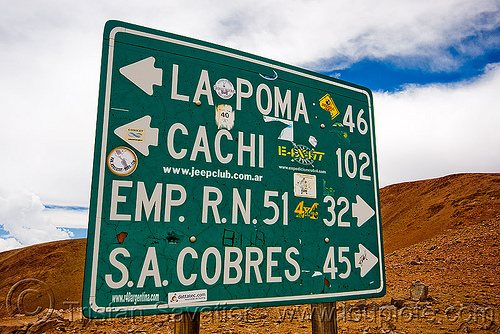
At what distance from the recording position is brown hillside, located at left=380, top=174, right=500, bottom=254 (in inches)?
770

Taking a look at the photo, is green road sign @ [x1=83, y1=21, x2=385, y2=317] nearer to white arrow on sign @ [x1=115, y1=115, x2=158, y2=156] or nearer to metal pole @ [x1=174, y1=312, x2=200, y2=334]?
white arrow on sign @ [x1=115, y1=115, x2=158, y2=156]

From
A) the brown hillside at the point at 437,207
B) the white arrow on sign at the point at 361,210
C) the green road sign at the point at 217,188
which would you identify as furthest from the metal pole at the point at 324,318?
the brown hillside at the point at 437,207

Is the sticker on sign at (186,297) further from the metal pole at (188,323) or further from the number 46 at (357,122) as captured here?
the number 46 at (357,122)

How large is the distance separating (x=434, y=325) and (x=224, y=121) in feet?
16.9

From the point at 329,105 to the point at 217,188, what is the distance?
1.45m

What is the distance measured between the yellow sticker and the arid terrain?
2.23m

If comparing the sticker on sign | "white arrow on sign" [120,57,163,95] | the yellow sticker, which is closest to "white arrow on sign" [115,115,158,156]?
"white arrow on sign" [120,57,163,95]

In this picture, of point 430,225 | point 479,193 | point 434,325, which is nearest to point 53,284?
point 434,325

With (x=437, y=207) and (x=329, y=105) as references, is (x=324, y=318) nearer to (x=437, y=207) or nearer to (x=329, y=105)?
(x=329, y=105)

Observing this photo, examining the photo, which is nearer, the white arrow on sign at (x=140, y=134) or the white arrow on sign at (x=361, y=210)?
the white arrow on sign at (x=140, y=134)

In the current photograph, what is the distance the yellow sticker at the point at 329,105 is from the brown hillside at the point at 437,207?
53.6 ft

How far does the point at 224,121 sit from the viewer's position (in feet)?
8.80

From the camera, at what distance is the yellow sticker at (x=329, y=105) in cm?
323

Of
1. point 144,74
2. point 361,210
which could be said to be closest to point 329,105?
point 361,210
